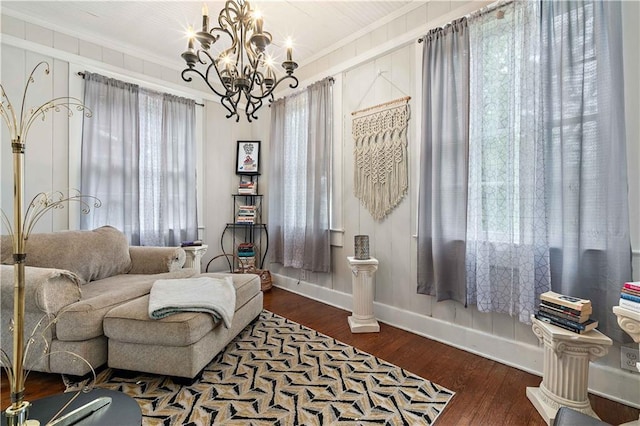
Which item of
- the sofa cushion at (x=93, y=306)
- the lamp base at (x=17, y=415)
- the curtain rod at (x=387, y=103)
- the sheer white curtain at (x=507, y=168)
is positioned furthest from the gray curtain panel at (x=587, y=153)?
the sofa cushion at (x=93, y=306)

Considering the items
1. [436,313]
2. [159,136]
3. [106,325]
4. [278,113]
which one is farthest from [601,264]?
[159,136]

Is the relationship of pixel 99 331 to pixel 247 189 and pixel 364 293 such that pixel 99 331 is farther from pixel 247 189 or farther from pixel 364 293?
pixel 247 189

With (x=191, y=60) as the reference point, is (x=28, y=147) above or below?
below

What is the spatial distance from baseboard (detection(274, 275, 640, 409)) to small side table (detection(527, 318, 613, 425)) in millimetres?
291

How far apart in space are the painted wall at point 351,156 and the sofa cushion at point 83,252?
703 millimetres

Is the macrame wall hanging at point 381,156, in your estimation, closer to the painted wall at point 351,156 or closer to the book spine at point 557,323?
the painted wall at point 351,156

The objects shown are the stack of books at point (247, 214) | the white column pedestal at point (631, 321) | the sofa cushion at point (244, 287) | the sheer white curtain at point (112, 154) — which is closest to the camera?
the white column pedestal at point (631, 321)

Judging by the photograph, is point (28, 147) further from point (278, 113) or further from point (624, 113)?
point (624, 113)

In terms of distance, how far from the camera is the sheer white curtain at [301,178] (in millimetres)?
3271

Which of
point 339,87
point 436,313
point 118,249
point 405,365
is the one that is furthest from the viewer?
point 339,87

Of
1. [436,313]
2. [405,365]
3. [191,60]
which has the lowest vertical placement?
[405,365]

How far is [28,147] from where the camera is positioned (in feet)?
9.00

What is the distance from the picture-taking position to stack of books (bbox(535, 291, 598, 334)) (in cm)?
147

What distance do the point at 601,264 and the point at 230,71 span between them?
257cm
